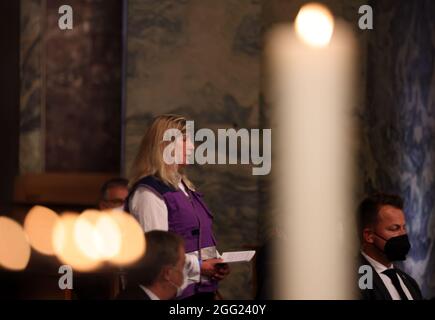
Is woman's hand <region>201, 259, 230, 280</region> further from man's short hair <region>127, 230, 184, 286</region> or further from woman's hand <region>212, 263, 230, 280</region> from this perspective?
man's short hair <region>127, 230, 184, 286</region>

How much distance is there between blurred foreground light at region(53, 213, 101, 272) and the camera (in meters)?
5.33

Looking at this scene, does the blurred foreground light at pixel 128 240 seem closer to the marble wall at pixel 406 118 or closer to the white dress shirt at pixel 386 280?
the white dress shirt at pixel 386 280

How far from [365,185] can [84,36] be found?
7.93 feet

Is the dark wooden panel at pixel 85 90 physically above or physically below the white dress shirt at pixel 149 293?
above

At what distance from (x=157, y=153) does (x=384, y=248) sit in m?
1.17

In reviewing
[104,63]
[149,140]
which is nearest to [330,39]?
[104,63]

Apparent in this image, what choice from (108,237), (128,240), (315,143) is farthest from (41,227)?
(315,143)

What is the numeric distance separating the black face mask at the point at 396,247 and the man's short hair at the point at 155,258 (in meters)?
1.11

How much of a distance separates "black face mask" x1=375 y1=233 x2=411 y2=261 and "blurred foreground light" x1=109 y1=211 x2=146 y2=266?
3.73 feet

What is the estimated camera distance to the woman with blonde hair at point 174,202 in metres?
3.76

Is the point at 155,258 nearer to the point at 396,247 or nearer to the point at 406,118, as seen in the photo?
the point at 396,247

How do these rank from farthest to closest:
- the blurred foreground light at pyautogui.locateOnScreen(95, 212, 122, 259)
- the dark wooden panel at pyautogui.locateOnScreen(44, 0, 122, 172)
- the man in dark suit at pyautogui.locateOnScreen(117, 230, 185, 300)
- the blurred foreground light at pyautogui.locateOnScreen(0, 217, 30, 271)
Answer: the dark wooden panel at pyautogui.locateOnScreen(44, 0, 122, 172) < the blurred foreground light at pyautogui.locateOnScreen(0, 217, 30, 271) < the blurred foreground light at pyautogui.locateOnScreen(95, 212, 122, 259) < the man in dark suit at pyautogui.locateOnScreen(117, 230, 185, 300)

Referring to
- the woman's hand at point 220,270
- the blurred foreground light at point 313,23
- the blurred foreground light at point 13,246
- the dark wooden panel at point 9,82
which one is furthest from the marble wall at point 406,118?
the dark wooden panel at point 9,82

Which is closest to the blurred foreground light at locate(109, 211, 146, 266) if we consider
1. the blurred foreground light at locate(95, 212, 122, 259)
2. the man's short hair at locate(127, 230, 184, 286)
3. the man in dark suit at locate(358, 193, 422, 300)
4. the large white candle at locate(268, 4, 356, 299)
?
the blurred foreground light at locate(95, 212, 122, 259)
